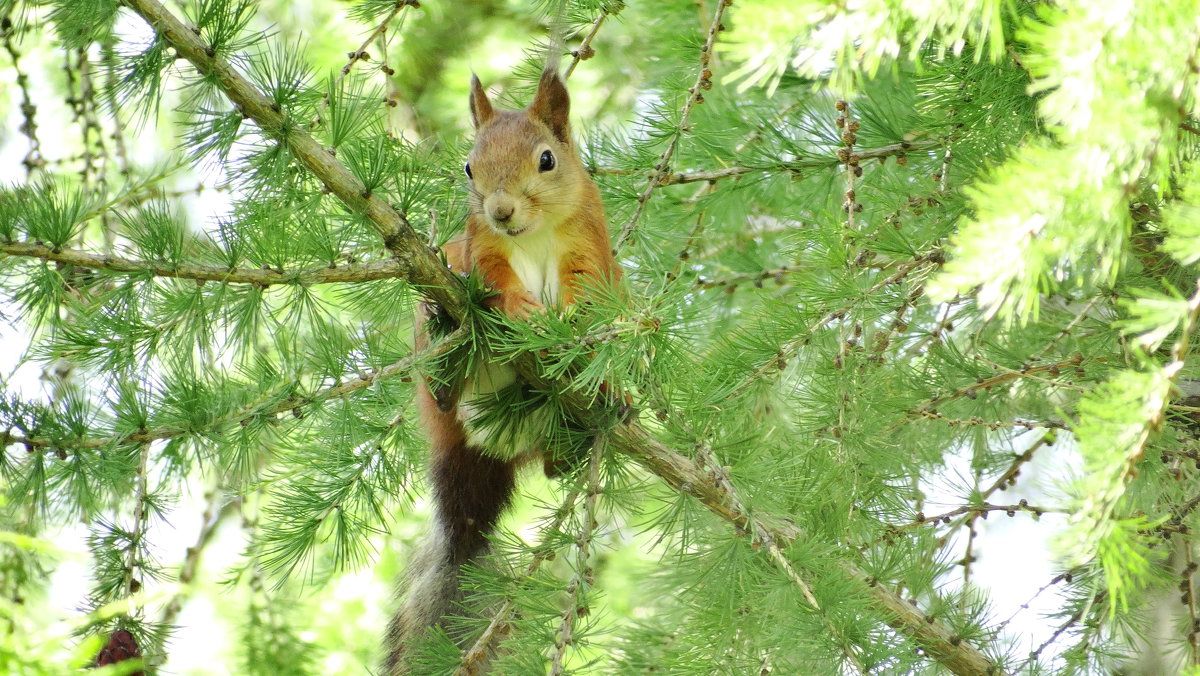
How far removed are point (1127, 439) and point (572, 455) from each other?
1.16m

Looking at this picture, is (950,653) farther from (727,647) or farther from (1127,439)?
(1127,439)

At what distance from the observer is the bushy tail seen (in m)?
2.25

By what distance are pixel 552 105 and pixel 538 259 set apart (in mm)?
351

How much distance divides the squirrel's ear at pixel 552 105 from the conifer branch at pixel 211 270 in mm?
843

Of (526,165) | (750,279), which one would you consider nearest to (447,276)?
(526,165)

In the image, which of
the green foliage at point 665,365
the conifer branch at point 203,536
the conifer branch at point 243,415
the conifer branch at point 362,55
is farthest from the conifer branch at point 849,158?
the conifer branch at point 203,536

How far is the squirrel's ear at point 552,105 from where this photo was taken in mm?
2303

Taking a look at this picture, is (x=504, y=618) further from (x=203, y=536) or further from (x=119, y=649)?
(x=203, y=536)

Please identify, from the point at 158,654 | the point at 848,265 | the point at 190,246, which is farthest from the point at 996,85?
the point at 158,654

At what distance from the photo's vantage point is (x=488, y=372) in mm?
1950

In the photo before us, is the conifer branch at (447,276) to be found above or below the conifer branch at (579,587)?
above

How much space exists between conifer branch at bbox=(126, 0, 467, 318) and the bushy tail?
70 cm

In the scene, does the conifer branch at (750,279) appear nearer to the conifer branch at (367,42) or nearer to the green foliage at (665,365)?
the green foliage at (665,365)

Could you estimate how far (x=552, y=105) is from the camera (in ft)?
7.64
